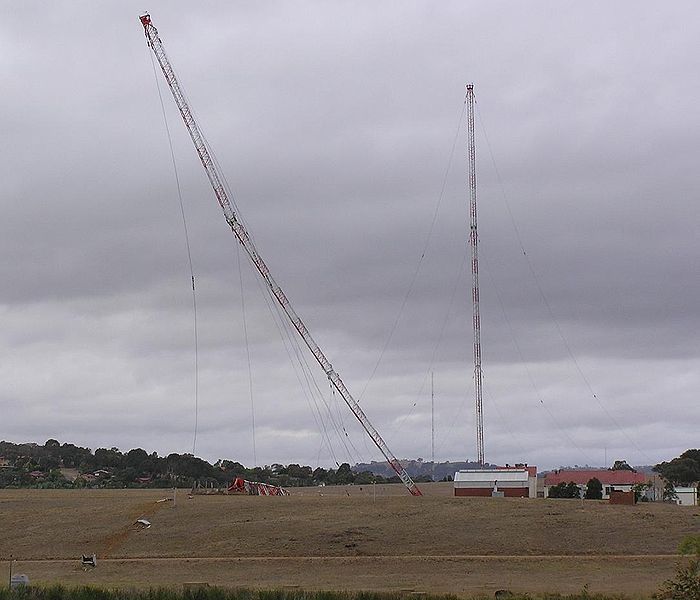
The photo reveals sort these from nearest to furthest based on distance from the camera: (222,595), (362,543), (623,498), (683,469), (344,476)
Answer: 1. (222,595)
2. (362,543)
3. (623,498)
4. (683,469)
5. (344,476)

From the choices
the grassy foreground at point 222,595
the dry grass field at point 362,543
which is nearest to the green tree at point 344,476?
the dry grass field at point 362,543

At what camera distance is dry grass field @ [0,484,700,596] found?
63.9 meters

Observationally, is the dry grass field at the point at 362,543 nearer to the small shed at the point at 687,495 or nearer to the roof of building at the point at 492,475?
the roof of building at the point at 492,475

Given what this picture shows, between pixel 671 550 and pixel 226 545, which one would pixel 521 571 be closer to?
pixel 671 550

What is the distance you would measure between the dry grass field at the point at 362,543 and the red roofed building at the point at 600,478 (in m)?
36.5

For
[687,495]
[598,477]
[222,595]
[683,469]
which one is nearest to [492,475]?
[687,495]

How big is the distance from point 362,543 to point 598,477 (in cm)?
6394

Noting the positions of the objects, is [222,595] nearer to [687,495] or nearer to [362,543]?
[362,543]

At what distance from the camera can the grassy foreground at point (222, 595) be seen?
51.9 meters

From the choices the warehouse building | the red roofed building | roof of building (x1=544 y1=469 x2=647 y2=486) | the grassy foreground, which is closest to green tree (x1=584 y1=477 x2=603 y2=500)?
the warehouse building

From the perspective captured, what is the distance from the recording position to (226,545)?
252 feet

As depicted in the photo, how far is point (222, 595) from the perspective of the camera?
52781 millimetres

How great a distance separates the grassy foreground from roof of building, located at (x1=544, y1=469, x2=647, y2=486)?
77.8 meters

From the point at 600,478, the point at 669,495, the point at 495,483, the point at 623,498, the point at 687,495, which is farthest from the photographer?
the point at 600,478
